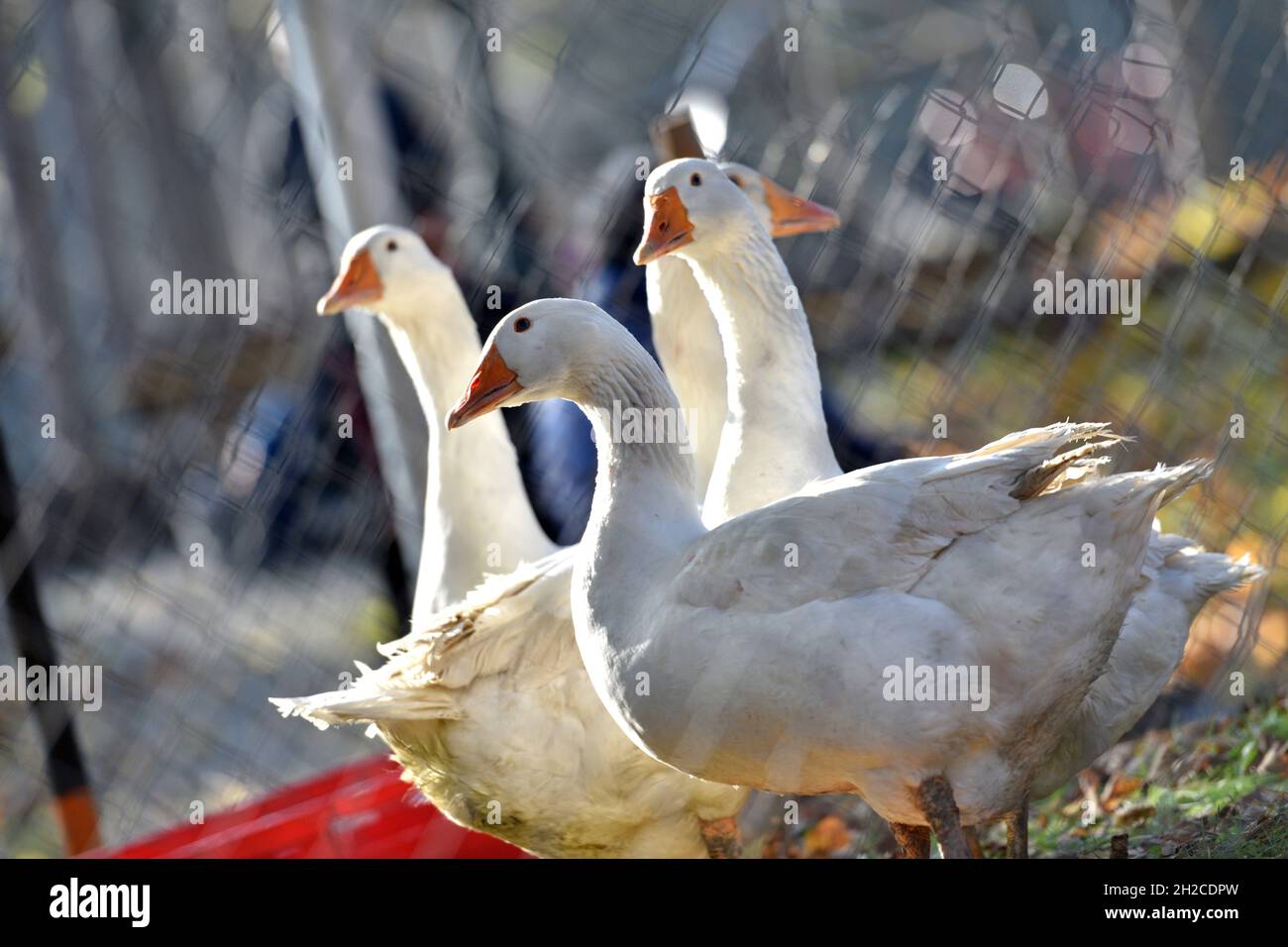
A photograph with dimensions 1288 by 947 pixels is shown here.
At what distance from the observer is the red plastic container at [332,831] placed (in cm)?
287

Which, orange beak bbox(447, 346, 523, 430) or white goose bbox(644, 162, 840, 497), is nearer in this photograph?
orange beak bbox(447, 346, 523, 430)

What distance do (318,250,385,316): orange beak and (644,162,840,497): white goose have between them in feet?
2.11

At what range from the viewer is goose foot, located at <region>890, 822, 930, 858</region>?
2318 mm

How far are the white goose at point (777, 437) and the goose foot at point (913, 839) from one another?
17cm

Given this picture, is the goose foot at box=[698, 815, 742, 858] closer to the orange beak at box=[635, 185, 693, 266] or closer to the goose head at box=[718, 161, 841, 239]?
the orange beak at box=[635, 185, 693, 266]

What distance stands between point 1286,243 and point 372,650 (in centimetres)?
325

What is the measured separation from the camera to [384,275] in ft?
11.0

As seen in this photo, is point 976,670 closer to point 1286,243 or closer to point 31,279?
point 1286,243

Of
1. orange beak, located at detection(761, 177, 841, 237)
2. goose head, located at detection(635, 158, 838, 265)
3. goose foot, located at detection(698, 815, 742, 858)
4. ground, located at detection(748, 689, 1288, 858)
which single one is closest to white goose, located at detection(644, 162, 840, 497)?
orange beak, located at detection(761, 177, 841, 237)

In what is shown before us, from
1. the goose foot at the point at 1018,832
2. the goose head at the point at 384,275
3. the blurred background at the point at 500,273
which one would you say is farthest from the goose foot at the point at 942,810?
the goose head at the point at 384,275

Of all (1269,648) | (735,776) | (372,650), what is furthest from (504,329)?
(372,650)

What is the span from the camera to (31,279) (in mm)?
4258
